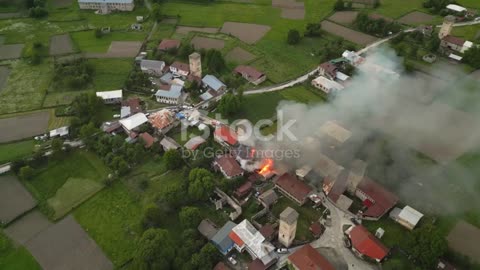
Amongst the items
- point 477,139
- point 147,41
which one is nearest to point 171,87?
point 147,41

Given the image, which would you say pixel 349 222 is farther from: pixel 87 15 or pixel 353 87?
pixel 87 15

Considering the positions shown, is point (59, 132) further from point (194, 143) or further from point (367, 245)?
point (367, 245)

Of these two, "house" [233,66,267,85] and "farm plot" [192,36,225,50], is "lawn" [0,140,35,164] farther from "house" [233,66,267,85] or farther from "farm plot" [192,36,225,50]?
"farm plot" [192,36,225,50]

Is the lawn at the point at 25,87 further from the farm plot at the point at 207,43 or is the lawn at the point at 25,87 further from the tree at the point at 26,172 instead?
the farm plot at the point at 207,43

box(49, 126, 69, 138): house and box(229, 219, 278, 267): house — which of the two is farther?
box(49, 126, 69, 138): house

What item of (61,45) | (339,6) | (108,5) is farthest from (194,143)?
(339,6)

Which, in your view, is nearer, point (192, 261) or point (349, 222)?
point (192, 261)

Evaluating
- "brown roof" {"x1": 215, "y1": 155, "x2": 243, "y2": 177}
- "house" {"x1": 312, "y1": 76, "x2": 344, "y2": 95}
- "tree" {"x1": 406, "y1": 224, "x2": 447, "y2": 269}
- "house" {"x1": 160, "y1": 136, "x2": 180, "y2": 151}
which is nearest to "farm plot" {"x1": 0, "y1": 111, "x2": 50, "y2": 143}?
"house" {"x1": 160, "y1": 136, "x2": 180, "y2": 151}
